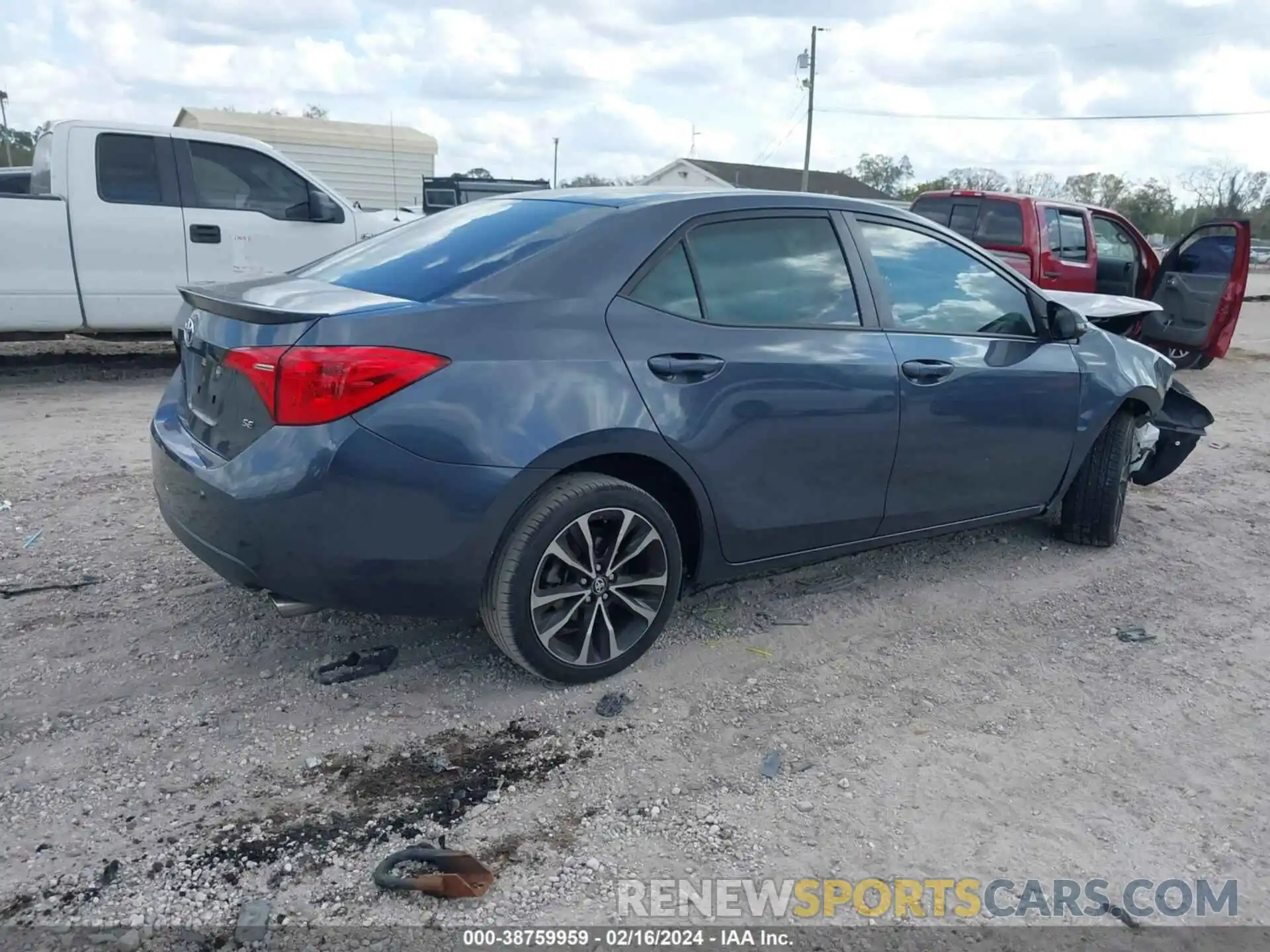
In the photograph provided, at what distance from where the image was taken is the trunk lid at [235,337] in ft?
9.55

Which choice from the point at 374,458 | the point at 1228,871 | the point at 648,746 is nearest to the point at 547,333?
the point at 374,458

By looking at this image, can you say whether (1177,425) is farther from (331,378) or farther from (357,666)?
(331,378)

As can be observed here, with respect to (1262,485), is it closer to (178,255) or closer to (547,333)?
(547,333)

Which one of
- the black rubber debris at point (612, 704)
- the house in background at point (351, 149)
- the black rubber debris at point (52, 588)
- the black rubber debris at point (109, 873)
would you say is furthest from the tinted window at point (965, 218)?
the house in background at point (351, 149)

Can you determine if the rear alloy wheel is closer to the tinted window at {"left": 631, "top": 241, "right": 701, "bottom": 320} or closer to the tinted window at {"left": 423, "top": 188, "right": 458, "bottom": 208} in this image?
the tinted window at {"left": 631, "top": 241, "right": 701, "bottom": 320}

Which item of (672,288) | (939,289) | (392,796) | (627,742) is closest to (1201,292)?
(939,289)

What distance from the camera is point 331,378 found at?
9.20ft

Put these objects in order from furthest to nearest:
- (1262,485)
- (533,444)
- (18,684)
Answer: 1. (1262,485)
2. (18,684)
3. (533,444)

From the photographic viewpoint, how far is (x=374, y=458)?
282 cm

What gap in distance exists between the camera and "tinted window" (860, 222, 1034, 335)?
13.0 ft

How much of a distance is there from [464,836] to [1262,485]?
19.4 ft

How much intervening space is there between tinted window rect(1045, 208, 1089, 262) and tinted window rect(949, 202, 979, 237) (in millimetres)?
743

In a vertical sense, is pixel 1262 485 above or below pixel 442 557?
below

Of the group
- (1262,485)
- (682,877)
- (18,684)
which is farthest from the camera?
(1262,485)
